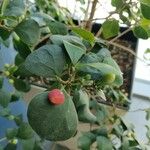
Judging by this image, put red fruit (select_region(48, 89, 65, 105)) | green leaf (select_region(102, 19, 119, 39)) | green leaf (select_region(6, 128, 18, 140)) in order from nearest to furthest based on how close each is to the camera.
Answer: red fruit (select_region(48, 89, 65, 105))
green leaf (select_region(102, 19, 119, 39))
green leaf (select_region(6, 128, 18, 140))

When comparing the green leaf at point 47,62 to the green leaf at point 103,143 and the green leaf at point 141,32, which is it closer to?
the green leaf at point 141,32

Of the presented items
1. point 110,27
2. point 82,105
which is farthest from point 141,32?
point 82,105

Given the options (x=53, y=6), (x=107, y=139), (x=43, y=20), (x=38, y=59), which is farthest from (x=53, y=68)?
(x=53, y=6)

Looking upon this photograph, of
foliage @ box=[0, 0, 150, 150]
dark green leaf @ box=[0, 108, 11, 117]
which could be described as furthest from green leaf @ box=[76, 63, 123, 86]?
dark green leaf @ box=[0, 108, 11, 117]

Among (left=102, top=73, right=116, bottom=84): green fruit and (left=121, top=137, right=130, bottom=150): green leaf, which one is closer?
(left=102, top=73, right=116, bottom=84): green fruit

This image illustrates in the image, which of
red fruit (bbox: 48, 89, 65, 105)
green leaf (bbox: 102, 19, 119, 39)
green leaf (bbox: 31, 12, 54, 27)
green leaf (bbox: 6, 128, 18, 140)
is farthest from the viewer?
green leaf (bbox: 6, 128, 18, 140)

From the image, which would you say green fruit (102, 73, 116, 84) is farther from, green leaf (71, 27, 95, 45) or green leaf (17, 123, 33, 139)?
green leaf (17, 123, 33, 139)

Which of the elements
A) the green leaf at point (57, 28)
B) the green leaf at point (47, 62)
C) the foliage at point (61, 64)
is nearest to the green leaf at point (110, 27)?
the foliage at point (61, 64)

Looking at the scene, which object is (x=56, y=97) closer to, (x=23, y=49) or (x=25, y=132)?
(x=23, y=49)
